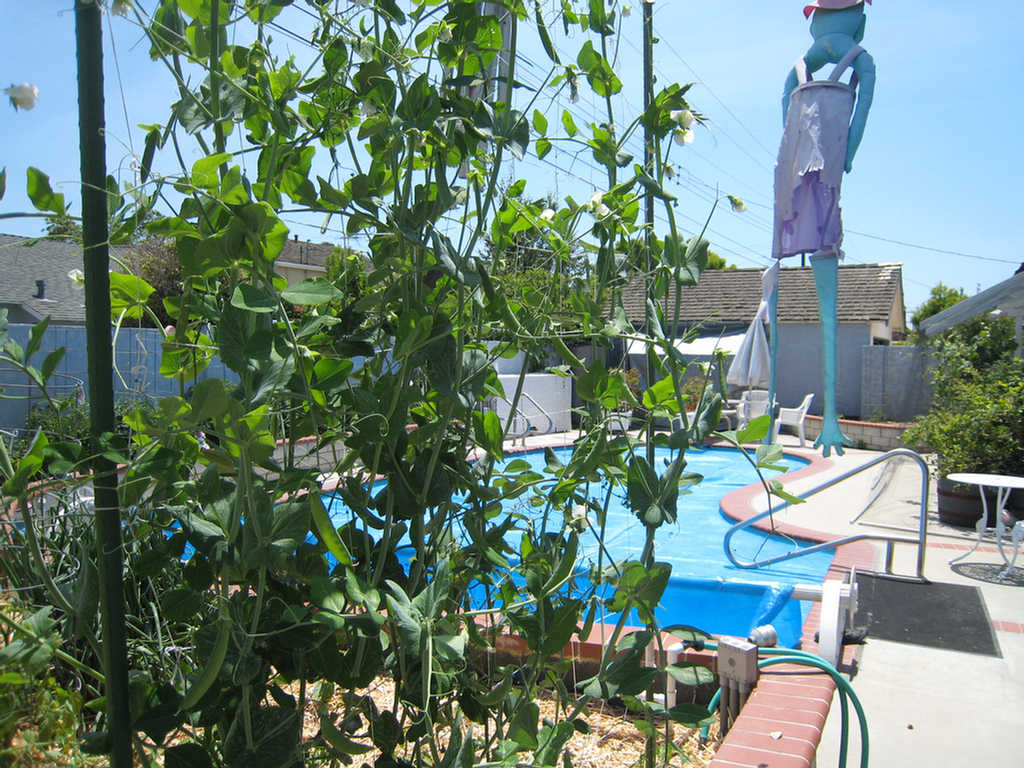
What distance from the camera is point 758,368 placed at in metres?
11.4

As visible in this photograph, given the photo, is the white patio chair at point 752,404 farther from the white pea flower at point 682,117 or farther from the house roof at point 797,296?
the white pea flower at point 682,117

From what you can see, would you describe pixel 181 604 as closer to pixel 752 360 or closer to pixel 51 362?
pixel 51 362

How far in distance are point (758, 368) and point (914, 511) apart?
375cm

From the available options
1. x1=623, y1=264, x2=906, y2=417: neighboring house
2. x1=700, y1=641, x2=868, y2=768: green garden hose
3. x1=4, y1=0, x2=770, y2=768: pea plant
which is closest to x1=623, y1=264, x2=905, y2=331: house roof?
x1=623, y1=264, x2=906, y2=417: neighboring house

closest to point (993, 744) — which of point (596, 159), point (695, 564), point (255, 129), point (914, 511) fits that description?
point (596, 159)

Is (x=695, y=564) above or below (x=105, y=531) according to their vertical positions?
below

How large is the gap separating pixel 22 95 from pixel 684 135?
1.03 meters

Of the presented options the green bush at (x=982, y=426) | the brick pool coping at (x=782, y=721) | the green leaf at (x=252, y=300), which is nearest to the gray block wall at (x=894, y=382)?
the green bush at (x=982, y=426)

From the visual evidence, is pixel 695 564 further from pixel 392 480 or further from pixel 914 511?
pixel 392 480

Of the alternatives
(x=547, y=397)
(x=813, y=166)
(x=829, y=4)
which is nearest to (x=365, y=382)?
(x=813, y=166)

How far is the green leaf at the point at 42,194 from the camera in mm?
1040

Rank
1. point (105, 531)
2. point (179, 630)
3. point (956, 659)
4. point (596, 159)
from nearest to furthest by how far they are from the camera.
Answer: point (105, 531) → point (596, 159) → point (179, 630) → point (956, 659)

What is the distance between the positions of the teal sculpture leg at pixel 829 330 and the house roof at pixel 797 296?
459 inches

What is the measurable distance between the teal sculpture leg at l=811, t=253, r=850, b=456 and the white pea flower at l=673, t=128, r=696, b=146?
19.2 feet
